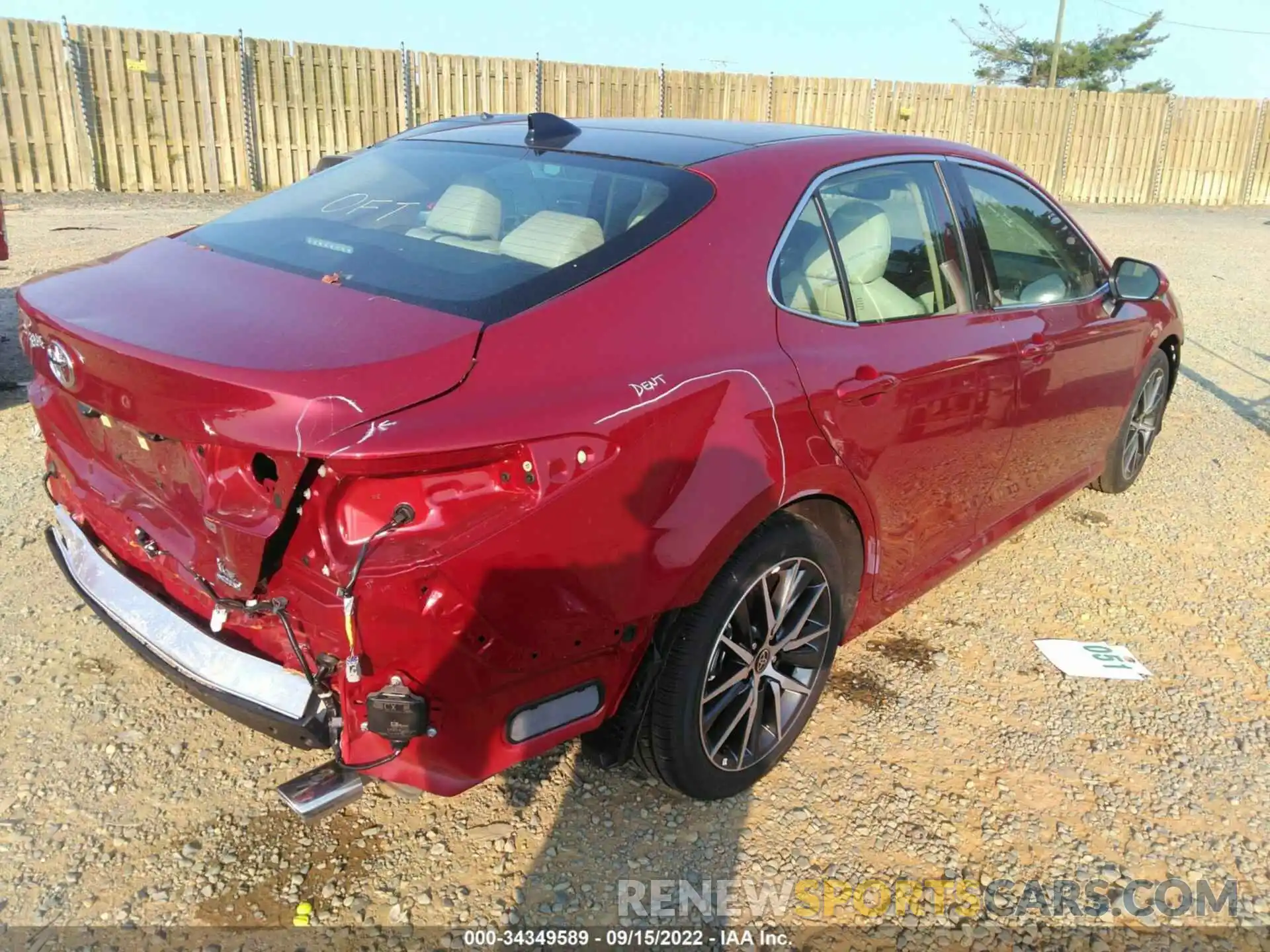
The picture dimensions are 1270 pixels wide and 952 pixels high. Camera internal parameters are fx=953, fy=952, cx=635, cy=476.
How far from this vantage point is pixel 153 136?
15258 mm

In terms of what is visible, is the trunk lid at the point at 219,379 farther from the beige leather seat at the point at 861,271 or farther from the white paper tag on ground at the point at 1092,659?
the white paper tag on ground at the point at 1092,659

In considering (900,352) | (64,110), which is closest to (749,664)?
(900,352)

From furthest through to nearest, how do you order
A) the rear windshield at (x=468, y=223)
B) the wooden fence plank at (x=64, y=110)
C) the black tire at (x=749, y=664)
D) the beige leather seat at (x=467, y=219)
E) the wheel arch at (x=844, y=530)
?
the wooden fence plank at (x=64, y=110), the wheel arch at (x=844, y=530), the beige leather seat at (x=467, y=219), the black tire at (x=749, y=664), the rear windshield at (x=468, y=223)

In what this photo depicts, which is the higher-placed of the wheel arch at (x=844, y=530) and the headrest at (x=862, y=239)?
the headrest at (x=862, y=239)

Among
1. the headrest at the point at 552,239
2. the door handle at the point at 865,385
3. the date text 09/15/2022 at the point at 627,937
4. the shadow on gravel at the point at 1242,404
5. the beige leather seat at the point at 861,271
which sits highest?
the headrest at the point at 552,239

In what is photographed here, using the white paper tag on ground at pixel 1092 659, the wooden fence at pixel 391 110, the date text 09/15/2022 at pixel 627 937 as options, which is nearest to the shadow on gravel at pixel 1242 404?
the white paper tag on ground at pixel 1092 659

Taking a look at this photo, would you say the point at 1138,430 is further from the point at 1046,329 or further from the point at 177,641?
the point at 177,641

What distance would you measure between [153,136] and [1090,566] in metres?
15.8

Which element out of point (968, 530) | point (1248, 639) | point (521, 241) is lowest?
point (1248, 639)

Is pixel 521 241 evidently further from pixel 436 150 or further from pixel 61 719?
pixel 61 719

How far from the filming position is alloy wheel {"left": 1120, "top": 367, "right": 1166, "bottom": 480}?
16.0 ft

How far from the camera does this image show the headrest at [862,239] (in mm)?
2842

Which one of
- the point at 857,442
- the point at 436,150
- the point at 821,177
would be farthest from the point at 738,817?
the point at 436,150

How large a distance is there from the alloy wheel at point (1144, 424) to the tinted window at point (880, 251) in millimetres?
2156
